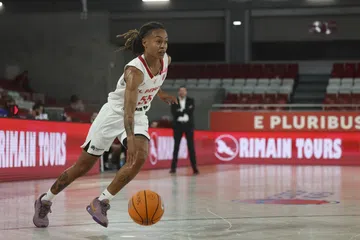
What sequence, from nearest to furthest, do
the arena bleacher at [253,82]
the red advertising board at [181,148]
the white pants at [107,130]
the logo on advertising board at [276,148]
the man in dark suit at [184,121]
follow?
the white pants at [107,130]
the red advertising board at [181,148]
the man in dark suit at [184,121]
the logo on advertising board at [276,148]
the arena bleacher at [253,82]

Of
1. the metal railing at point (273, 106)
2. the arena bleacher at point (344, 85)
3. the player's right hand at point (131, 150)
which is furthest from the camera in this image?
the arena bleacher at point (344, 85)

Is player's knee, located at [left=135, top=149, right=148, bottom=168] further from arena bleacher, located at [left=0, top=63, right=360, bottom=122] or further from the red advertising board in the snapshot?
arena bleacher, located at [left=0, top=63, right=360, bottom=122]

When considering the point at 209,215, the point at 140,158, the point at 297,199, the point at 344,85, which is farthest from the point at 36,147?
the point at 344,85

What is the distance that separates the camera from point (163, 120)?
80.3 ft

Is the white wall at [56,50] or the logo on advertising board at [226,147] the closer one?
the logo on advertising board at [226,147]

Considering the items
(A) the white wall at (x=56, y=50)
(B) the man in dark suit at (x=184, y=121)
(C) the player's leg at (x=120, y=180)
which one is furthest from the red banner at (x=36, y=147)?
(A) the white wall at (x=56, y=50)

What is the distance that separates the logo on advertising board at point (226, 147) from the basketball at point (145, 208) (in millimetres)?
19508

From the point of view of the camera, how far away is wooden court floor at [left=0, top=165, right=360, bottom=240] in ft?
18.9

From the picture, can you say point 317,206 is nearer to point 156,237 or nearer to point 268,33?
point 156,237

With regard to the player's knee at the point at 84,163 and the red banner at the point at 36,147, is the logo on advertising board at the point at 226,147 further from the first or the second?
the player's knee at the point at 84,163

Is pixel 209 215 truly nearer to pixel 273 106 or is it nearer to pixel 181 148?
pixel 181 148

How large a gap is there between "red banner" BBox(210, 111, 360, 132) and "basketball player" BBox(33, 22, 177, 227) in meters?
19.1

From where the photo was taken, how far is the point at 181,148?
2242cm

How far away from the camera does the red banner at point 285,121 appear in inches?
977
